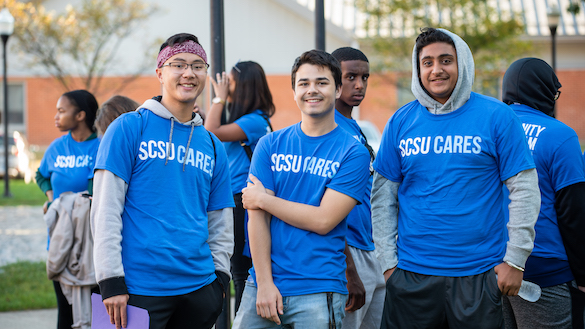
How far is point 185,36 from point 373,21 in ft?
52.2

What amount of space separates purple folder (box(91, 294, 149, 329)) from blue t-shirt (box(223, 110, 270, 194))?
1.70m

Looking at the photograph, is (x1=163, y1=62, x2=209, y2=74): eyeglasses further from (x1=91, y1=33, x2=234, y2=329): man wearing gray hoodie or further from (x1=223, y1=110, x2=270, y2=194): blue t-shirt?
(x1=223, y1=110, x2=270, y2=194): blue t-shirt

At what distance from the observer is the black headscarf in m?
3.47

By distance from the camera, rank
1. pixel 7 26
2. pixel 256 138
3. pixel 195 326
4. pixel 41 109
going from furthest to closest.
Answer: pixel 41 109
pixel 7 26
pixel 256 138
pixel 195 326

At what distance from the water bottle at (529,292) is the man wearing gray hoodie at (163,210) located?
1619 millimetres

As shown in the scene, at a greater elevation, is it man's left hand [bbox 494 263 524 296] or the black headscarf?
the black headscarf

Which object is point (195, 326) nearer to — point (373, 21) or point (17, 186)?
point (373, 21)

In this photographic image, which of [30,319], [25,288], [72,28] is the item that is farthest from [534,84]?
[72,28]

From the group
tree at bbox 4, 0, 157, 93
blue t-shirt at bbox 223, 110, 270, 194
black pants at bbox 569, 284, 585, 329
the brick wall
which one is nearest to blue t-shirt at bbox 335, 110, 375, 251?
blue t-shirt at bbox 223, 110, 270, 194

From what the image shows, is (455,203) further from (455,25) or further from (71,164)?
(455,25)

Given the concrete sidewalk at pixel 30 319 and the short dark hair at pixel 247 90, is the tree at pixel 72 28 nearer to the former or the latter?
the concrete sidewalk at pixel 30 319

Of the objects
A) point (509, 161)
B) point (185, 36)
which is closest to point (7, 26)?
point (185, 36)

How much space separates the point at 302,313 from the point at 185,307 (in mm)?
587

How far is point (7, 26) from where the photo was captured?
14.1 meters
